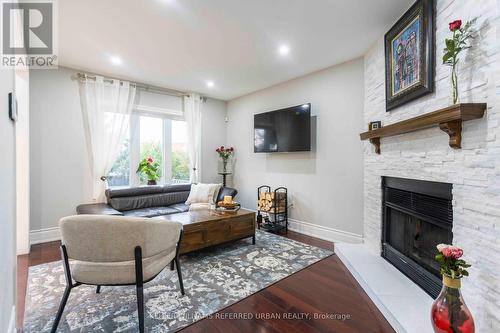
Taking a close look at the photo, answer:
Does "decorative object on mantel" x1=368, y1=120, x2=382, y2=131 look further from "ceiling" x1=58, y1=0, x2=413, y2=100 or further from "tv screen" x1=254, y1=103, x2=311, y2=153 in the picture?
"tv screen" x1=254, y1=103, x2=311, y2=153

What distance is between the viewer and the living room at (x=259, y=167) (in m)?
1.50

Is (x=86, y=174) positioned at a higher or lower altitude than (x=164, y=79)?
lower

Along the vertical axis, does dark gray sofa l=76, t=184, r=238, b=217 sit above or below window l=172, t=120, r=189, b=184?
below

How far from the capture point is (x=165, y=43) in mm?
2906

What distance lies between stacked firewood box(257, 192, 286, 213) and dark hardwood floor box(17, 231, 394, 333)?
150cm

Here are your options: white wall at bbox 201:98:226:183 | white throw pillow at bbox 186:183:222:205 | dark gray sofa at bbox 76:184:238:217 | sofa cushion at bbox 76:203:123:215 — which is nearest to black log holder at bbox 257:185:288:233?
dark gray sofa at bbox 76:184:238:217

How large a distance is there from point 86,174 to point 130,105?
137cm

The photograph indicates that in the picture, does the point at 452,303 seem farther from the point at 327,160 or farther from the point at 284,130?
the point at 284,130

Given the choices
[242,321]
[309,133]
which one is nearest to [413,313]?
[242,321]

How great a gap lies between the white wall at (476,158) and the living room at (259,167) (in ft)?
0.04

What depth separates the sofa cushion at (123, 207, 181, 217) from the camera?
3.48 metres

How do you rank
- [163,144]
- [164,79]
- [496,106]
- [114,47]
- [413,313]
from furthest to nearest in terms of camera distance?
1. [163,144]
2. [164,79]
3. [114,47]
4. [413,313]
5. [496,106]

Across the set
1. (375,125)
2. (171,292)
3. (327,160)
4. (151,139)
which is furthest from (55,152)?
(375,125)

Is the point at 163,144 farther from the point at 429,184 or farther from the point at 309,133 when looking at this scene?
the point at 429,184
